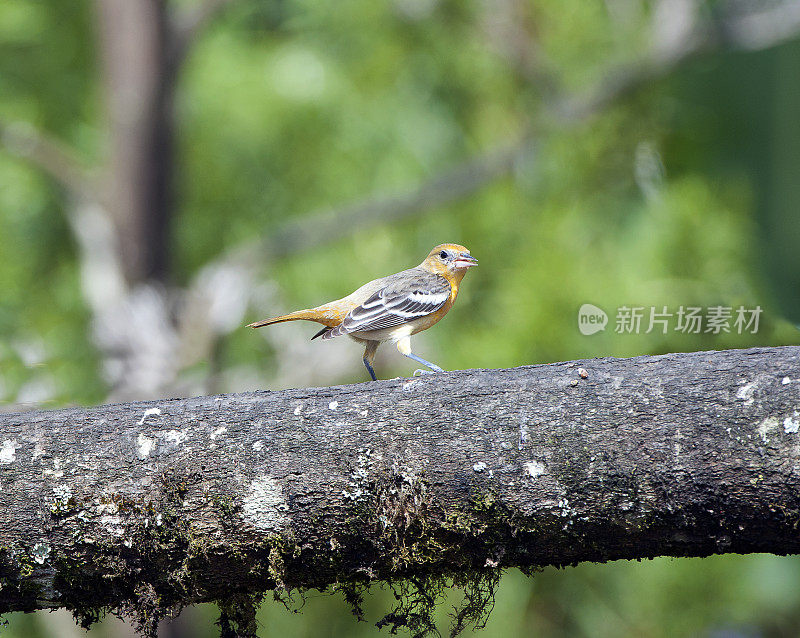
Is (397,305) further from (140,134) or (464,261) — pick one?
(140,134)

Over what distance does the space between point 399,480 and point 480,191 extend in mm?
7040

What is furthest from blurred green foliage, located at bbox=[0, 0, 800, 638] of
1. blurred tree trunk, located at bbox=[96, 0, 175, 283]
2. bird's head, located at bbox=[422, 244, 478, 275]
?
bird's head, located at bbox=[422, 244, 478, 275]

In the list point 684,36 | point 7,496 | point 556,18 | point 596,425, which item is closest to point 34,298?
point 556,18

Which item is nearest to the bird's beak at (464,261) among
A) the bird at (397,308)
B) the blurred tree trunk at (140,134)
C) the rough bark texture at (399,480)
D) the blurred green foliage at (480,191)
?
the bird at (397,308)

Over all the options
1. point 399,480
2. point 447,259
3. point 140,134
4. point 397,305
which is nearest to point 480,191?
point 140,134

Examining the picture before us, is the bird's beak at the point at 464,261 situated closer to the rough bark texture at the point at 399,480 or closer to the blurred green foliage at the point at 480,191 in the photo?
the rough bark texture at the point at 399,480

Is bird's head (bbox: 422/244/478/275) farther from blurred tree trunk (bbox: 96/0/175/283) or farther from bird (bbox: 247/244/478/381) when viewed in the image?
blurred tree trunk (bbox: 96/0/175/283)

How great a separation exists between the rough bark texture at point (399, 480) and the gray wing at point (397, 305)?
1.96 ft

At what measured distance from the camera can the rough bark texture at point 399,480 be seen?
1.63 metres

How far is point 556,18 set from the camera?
871 centimetres

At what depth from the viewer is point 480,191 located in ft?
28.1

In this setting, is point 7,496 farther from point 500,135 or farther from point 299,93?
point 299,93

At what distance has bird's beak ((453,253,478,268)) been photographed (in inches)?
101

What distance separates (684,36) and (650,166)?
1.50 m
